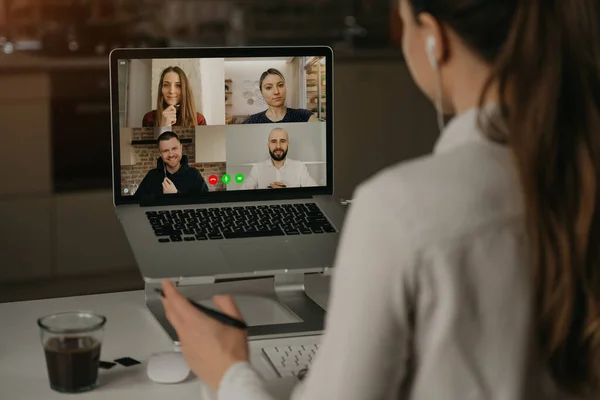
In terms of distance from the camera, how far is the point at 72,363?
137cm

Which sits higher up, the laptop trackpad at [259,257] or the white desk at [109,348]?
the laptop trackpad at [259,257]

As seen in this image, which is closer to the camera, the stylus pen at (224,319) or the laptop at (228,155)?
the stylus pen at (224,319)

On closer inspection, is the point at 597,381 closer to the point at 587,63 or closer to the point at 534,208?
the point at 534,208

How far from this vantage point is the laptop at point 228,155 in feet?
5.87

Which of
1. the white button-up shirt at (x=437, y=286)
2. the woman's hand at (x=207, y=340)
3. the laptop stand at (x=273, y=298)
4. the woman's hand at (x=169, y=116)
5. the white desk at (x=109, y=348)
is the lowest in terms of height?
the white desk at (x=109, y=348)

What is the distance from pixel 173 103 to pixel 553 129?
111 cm

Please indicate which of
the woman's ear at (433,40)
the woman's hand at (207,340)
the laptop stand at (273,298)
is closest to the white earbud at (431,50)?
the woman's ear at (433,40)

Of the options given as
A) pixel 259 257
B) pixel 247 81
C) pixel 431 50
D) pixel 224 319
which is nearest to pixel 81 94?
pixel 247 81

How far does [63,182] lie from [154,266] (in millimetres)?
422

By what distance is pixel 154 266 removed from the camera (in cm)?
167

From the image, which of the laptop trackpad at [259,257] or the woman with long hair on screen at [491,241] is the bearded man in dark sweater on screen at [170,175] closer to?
the laptop trackpad at [259,257]

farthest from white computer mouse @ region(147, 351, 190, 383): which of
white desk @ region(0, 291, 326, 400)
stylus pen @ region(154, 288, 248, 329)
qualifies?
stylus pen @ region(154, 288, 248, 329)

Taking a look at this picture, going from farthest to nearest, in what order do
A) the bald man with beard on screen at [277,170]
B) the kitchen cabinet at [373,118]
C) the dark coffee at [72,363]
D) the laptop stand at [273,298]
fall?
the kitchen cabinet at [373,118]
the bald man with beard on screen at [277,170]
the laptop stand at [273,298]
the dark coffee at [72,363]

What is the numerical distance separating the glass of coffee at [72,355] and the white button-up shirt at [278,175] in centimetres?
57
